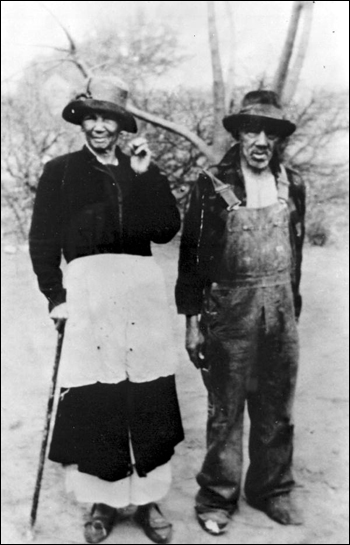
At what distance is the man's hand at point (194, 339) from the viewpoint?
2.81 m

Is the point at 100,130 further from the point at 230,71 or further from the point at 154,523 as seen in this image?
the point at 154,523

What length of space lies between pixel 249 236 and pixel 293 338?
1.78ft

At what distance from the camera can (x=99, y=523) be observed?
273 centimetres

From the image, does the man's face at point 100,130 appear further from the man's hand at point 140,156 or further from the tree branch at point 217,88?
the tree branch at point 217,88

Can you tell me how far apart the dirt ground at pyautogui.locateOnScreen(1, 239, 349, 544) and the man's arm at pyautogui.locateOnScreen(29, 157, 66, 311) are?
0.56m

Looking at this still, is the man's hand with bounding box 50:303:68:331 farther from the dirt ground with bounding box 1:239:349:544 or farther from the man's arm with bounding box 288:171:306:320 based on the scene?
the man's arm with bounding box 288:171:306:320

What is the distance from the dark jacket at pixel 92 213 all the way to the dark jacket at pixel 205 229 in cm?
18

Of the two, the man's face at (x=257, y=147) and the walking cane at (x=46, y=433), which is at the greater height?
the man's face at (x=257, y=147)

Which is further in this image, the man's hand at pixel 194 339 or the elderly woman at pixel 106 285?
the man's hand at pixel 194 339

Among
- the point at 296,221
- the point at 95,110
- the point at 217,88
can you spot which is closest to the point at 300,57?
the point at 217,88

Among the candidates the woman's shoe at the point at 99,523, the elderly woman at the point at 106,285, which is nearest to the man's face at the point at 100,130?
the elderly woman at the point at 106,285

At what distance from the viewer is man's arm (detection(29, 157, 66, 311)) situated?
8.43 feet

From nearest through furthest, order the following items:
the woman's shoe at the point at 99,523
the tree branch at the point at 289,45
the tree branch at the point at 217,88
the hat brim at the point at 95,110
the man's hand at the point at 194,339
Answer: the hat brim at the point at 95,110 → the woman's shoe at the point at 99,523 → the man's hand at the point at 194,339 → the tree branch at the point at 217,88 → the tree branch at the point at 289,45

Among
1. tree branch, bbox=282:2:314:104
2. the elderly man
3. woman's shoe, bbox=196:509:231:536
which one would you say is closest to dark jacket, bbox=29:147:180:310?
the elderly man
